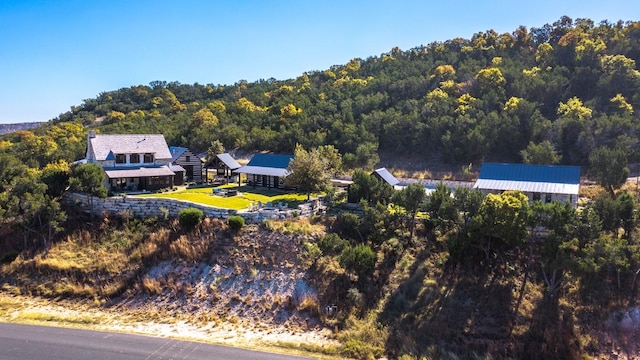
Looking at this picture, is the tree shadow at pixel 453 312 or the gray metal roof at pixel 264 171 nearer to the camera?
the tree shadow at pixel 453 312

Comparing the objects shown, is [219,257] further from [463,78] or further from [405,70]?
[405,70]

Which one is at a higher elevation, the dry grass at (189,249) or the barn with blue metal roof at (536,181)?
the barn with blue metal roof at (536,181)

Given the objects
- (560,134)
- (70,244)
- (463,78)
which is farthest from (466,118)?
(70,244)

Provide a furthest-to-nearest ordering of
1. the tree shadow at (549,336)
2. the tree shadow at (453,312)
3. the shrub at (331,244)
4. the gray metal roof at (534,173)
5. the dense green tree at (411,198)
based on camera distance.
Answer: the gray metal roof at (534,173) → the dense green tree at (411,198) → the shrub at (331,244) → the tree shadow at (453,312) → the tree shadow at (549,336)

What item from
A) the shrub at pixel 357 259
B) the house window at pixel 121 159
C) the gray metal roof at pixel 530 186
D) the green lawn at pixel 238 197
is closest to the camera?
the shrub at pixel 357 259

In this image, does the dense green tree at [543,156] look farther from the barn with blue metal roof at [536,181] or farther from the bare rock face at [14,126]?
the bare rock face at [14,126]

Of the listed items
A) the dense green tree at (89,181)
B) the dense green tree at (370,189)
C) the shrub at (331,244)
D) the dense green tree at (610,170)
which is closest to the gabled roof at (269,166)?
the dense green tree at (370,189)

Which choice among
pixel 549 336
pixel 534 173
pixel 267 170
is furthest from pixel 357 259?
pixel 267 170

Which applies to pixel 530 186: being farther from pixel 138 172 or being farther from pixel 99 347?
pixel 138 172
